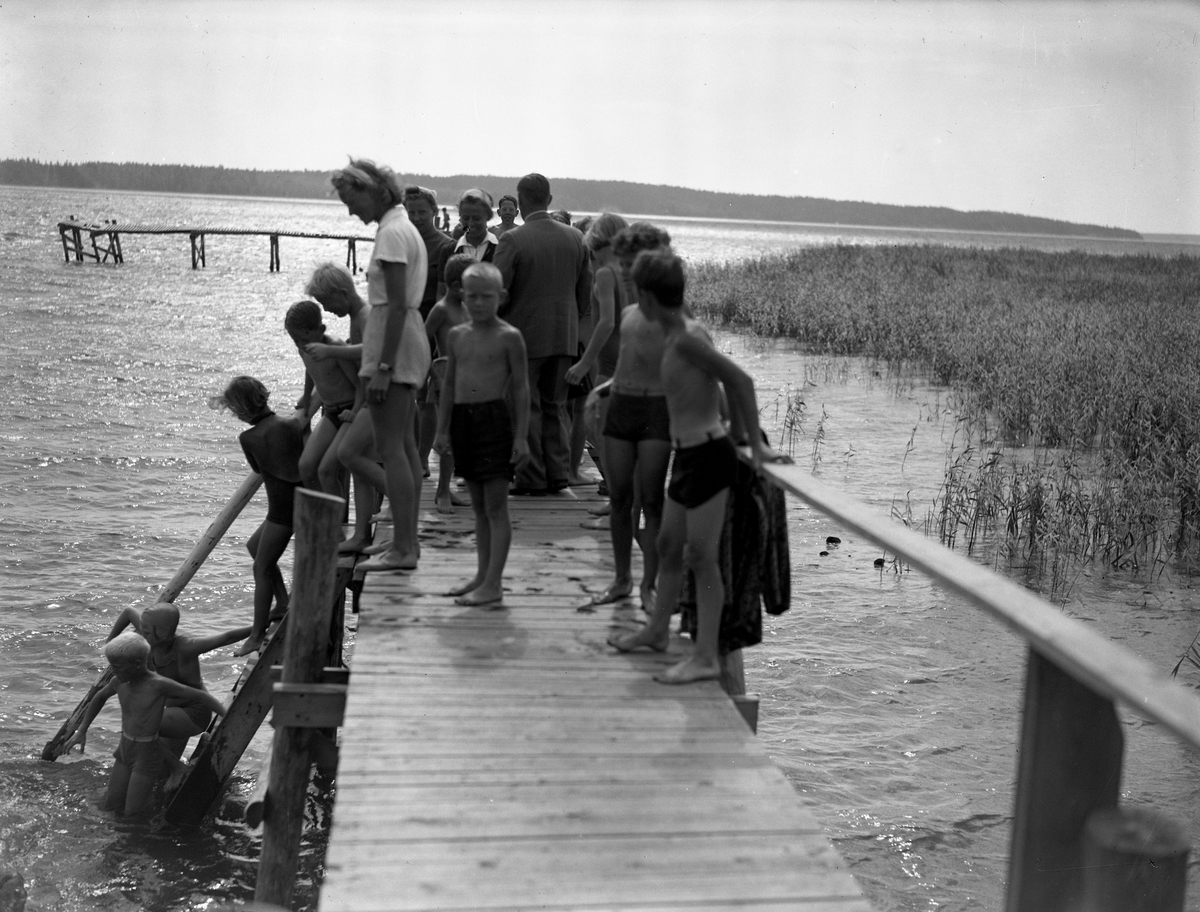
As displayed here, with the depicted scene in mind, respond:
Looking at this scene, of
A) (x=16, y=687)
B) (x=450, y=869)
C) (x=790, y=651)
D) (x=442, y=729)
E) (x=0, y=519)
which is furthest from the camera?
(x=0, y=519)

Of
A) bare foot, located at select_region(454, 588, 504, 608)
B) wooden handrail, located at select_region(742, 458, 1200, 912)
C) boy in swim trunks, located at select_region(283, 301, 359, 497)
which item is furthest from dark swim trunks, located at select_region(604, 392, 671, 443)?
wooden handrail, located at select_region(742, 458, 1200, 912)

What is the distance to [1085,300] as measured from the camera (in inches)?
1181

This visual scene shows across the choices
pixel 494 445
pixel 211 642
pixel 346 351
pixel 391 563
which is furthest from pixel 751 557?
pixel 211 642

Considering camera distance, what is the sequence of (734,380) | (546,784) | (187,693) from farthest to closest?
1. (187,693)
2. (734,380)
3. (546,784)

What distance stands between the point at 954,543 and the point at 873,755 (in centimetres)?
430

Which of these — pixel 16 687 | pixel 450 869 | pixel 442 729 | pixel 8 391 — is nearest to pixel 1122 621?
pixel 442 729

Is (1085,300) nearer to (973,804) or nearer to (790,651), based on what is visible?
(790,651)

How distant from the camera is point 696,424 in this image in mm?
4629

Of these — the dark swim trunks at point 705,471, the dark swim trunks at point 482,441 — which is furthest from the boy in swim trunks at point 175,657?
the dark swim trunks at point 705,471

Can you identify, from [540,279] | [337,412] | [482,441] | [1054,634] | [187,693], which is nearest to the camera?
[1054,634]

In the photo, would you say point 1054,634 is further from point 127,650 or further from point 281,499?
point 127,650

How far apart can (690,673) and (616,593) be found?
1057 mm

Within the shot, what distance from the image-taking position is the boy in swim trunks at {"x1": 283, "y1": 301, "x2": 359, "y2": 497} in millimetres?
6445

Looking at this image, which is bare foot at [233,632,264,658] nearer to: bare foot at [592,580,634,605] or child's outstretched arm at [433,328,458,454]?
child's outstretched arm at [433,328,458,454]
